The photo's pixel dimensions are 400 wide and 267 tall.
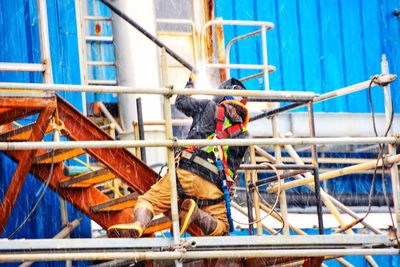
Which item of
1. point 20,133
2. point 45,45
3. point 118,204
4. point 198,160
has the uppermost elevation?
point 45,45

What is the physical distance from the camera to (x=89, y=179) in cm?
993

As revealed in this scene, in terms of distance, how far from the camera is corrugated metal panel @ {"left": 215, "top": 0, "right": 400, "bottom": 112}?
15.6m

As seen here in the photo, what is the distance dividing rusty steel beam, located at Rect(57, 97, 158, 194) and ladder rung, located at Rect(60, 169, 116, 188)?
0.81 feet

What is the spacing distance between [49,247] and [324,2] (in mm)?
9498

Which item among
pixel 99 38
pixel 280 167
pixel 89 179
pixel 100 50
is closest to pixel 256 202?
pixel 280 167

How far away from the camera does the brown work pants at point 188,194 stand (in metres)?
8.71

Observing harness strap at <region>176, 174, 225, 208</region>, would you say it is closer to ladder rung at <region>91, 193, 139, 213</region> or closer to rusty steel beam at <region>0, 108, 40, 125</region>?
ladder rung at <region>91, 193, 139, 213</region>

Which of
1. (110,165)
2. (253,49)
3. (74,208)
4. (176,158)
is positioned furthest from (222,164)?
(253,49)

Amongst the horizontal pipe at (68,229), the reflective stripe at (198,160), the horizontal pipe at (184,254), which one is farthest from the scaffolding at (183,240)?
the horizontal pipe at (68,229)

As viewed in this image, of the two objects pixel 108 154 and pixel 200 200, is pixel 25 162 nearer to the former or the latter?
pixel 108 154

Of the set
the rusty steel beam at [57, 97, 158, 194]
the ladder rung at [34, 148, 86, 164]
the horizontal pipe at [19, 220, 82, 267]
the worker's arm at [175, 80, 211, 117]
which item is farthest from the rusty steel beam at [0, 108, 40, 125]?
the horizontal pipe at [19, 220, 82, 267]

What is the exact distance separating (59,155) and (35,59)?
1.53m

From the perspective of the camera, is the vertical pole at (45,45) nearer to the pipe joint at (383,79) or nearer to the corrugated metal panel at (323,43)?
the pipe joint at (383,79)

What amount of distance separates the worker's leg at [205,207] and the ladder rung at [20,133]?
4.99 ft
